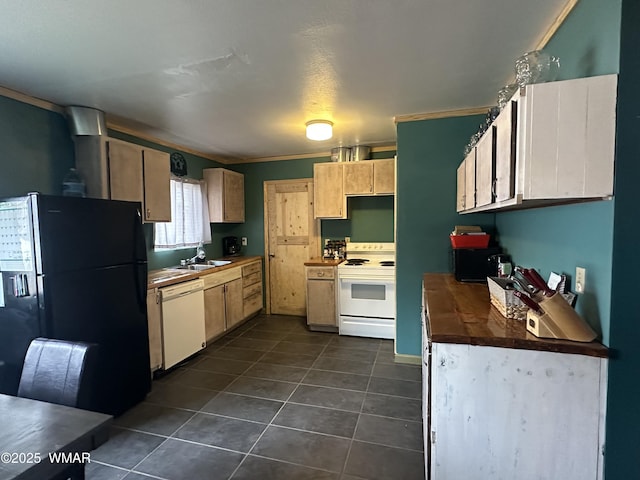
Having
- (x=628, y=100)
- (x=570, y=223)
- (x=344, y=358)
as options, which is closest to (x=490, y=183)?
(x=570, y=223)

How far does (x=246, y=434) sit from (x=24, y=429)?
1445 mm

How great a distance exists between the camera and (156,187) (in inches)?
131

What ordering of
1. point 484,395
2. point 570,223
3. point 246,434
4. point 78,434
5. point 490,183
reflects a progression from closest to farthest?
point 78,434 → point 484,395 → point 570,223 → point 490,183 → point 246,434

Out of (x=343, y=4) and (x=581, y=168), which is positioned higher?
(x=343, y=4)

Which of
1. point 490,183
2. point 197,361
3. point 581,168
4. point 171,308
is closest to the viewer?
point 581,168

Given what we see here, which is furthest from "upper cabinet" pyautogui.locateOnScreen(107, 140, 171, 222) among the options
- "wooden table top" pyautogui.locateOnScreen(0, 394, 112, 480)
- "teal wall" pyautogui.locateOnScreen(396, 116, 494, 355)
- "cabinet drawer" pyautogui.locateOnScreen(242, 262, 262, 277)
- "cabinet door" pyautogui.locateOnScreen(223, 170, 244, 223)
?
"teal wall" pyautogui.locateOnScreen(396, 116, 494, 355)

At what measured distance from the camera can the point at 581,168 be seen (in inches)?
48.1

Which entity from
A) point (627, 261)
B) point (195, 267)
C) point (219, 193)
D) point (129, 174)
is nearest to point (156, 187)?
point (129, 174)

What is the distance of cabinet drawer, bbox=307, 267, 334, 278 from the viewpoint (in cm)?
429

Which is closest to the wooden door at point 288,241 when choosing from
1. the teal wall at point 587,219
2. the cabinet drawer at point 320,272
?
the cabinet drawer at point 320,272

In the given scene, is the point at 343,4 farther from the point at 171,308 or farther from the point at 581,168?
the point at 171,308

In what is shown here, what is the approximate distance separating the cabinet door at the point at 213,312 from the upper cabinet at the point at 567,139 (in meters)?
3.36

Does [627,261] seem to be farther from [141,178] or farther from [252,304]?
[252,304]

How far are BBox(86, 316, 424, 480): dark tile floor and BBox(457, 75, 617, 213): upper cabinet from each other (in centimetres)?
173
